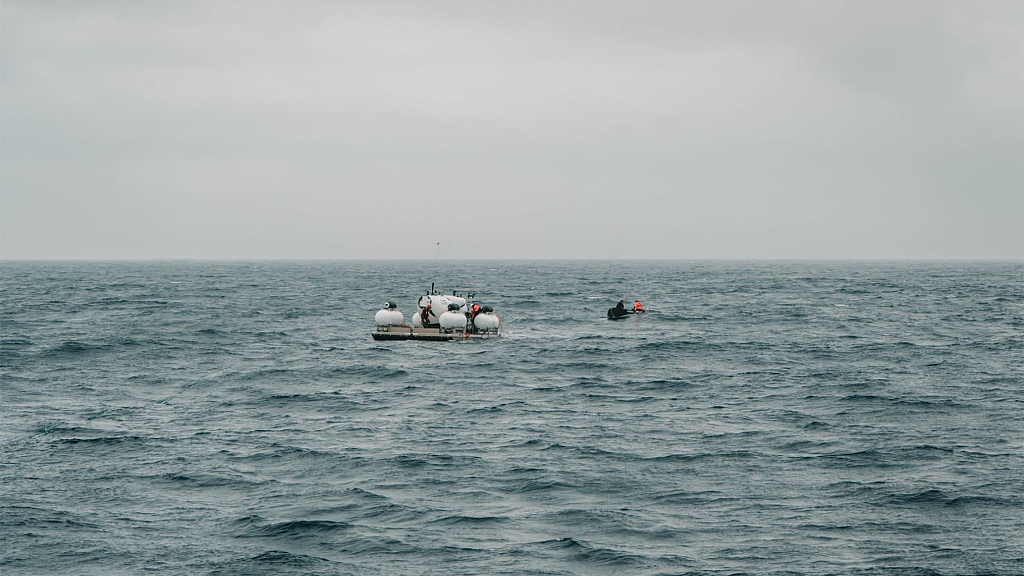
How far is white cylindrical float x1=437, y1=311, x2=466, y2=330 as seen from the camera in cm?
6138

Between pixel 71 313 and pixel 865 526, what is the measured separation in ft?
282

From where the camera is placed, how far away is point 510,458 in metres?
29.6

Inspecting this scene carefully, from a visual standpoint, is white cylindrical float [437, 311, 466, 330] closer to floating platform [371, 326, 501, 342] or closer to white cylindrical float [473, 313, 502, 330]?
floating platform [371, 326, 501, 342]

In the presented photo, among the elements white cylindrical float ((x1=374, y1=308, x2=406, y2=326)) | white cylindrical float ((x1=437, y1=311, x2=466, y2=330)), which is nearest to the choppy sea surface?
white cylindrical float ((x1=437, y1=311, x2=466, y2=330))

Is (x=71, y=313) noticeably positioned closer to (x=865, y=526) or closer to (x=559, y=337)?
(x=559, y=337)

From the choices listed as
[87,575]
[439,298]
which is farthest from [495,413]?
[439,298]

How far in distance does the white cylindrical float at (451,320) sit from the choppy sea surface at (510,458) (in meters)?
1.61

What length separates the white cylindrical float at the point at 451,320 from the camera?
6138cm

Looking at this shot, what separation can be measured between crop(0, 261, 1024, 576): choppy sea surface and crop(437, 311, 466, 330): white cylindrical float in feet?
5.27

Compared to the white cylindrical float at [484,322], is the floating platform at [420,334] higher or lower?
lower

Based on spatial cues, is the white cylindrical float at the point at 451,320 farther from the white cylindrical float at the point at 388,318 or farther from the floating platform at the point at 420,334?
the white cylindrical float at the point at 388,318

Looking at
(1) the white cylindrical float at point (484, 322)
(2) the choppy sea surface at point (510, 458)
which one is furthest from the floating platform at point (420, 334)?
(1) the white cylindrical float at point (484, 322)

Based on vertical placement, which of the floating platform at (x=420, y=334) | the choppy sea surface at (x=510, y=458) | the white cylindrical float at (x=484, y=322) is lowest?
the choppy sea surface at (x=510, y=458)

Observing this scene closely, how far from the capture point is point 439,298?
63.6 m
